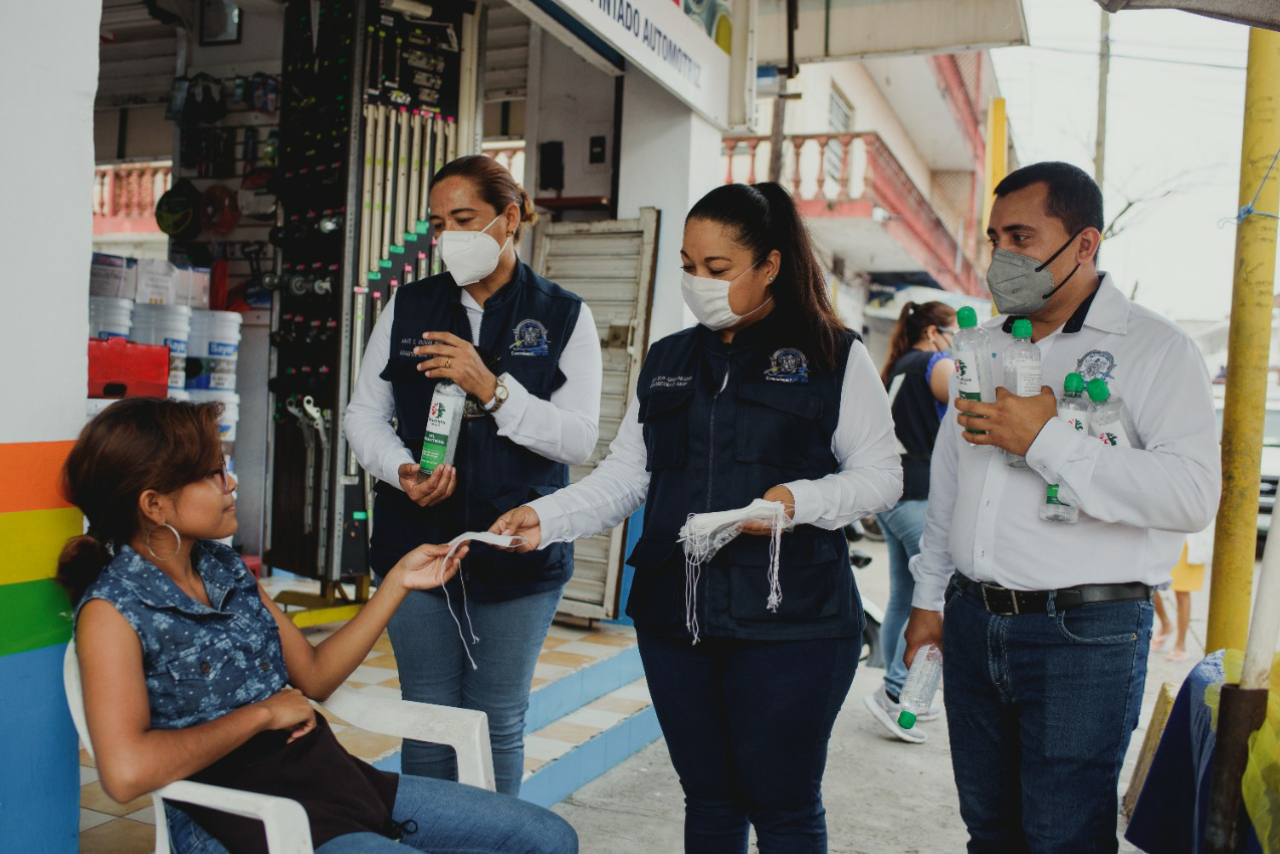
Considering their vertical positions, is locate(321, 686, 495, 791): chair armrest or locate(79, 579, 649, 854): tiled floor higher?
locate(321, 686, 495, 791): chair armrest

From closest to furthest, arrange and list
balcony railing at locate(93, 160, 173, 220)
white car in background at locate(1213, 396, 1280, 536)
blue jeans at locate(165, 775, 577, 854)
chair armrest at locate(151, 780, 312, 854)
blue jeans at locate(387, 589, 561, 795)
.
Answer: chair armrest at locate(151, 780, 312, 854), blue jeans at locate(165, 775, 577, 854), blue jeans at locate(387, 589, 561, 795), white car in background at locate(1213, 396, 1280, 536), balcony railing at locate(93, 160, 173, 220)

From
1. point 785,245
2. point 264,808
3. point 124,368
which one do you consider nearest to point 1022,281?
point 785,245

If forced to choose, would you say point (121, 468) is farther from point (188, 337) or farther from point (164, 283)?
point (188, 337)

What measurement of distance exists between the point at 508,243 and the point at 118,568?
128 centimetres

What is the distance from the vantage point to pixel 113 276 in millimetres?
4660

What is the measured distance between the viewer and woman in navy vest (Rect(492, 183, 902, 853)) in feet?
6.95

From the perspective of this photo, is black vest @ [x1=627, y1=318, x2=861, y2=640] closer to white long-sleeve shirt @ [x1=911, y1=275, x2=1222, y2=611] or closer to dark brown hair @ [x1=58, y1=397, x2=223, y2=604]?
white long-sleeve shirt @ [x1=911, y1=275, x2=1222, y2=611]

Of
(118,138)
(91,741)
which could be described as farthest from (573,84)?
(91,741)

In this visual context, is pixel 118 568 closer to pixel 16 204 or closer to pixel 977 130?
pixel 16 204

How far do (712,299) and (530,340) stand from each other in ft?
2.03

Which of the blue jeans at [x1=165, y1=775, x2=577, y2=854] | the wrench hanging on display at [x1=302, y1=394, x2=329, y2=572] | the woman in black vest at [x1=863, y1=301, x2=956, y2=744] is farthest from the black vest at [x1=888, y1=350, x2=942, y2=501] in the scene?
the blue jeans at [x1=165, y1=775, x2=577, y2=854]

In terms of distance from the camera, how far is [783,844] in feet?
7.05

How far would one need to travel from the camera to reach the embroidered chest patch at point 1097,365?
2082mm

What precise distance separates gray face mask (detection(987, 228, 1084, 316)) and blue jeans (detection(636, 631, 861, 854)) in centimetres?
77
